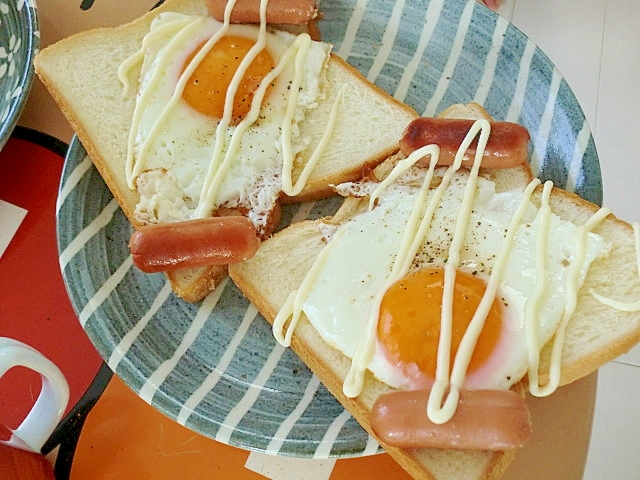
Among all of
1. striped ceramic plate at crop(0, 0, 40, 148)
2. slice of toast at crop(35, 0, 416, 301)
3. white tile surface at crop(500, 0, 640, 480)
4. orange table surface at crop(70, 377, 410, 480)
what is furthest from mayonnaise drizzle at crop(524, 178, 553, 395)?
striped ceramic plate at crop(0, 0, 40, 148)

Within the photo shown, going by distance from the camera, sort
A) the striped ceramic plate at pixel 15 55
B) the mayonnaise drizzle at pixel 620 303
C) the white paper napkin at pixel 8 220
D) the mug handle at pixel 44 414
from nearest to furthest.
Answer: the mug handle at pixel 44 414 < the mayonnaise drizzle at pixel 620 303 < the striped ceramic plate at pixel 15 55 < the white paper napkin at pixel 8 220

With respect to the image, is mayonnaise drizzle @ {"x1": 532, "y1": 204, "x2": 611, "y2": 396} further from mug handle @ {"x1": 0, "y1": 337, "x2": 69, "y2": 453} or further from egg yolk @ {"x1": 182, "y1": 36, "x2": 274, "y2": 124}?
mug handle @ {"x1": 0, "y1": 337, "x2": 69, "y2": 453}

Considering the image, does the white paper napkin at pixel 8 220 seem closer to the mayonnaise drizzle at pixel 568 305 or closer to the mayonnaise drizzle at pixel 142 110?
the mayonnaise drizzle at pixel 142 110

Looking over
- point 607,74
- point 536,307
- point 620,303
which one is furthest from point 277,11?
point 607,74

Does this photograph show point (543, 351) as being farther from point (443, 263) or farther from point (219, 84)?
point (219, 84)

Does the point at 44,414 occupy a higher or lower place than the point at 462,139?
lower

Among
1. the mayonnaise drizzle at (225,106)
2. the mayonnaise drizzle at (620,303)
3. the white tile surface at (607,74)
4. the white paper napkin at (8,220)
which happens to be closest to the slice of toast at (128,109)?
the mayonnaise drizzle at (225,106)

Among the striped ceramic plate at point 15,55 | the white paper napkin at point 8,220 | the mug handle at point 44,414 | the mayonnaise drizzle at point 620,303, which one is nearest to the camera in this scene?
the mug handle at point 44,414
